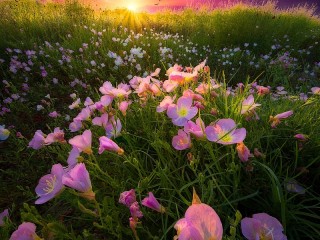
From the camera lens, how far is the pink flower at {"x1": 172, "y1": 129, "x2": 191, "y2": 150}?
1.14 metres

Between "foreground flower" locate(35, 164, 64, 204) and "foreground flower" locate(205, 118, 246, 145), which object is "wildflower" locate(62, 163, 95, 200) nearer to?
"foreground flower" locate(35, 164, 64, 204)

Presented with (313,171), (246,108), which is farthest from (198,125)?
(313,171)

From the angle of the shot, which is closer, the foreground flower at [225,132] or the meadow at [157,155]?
the meadow at [157,155]

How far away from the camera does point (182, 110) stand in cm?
127

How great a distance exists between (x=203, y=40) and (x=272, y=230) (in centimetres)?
Answer: 574

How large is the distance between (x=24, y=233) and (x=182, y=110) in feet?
2.54

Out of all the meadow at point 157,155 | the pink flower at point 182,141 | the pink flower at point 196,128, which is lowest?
the meadow at point 157,155

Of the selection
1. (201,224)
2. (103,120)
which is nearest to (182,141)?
(103,120)

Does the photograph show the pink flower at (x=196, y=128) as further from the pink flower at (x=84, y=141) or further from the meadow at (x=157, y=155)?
the pink flower at (x=84, y=141)

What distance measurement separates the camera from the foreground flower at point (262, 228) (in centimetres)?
71

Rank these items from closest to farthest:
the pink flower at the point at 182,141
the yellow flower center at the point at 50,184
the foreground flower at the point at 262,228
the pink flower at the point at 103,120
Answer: the foreground flower at the point at 262,228 < the yellow flower center at the point at 50,184 < the pink flower at the point at 182,141 < the pink flower at the point at 103,120

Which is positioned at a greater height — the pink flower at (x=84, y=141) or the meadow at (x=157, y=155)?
the pink flower at (x=84, y=141)

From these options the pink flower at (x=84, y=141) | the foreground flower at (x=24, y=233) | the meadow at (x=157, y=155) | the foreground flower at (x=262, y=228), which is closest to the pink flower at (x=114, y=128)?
the meadow at (x=157, y=155)

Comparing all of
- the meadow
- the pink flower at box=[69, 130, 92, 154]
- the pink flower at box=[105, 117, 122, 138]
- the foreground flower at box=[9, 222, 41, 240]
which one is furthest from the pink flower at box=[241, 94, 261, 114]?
the foreground flower at box=[9, 222, 41, 240]
